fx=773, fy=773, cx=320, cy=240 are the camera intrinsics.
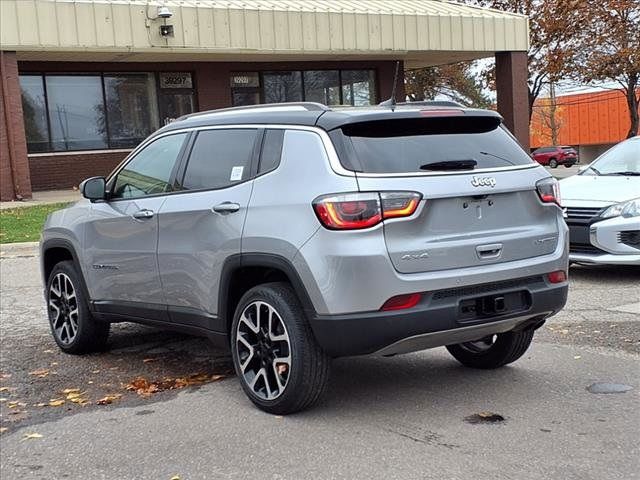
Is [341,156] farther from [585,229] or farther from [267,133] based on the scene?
[585,229]

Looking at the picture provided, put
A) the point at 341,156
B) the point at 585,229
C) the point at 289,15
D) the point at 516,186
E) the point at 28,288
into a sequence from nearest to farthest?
the point at 341,156 < the point at 516,186 < the point at 585,229 < the point at 28,288 < the point at 289,15

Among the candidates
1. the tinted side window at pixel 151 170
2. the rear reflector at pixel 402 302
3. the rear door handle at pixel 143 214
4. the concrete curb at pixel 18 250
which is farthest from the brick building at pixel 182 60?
the rear reflector at pixel 402 302

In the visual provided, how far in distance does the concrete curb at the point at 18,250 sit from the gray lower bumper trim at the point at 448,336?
32.1 feet

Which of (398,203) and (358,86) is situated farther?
(358,86)

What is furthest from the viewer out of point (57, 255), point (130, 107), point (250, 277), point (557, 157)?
point (557, 157)

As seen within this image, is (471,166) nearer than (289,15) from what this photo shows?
Yes

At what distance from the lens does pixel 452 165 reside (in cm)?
446

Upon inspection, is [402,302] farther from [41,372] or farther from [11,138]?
[11,138]

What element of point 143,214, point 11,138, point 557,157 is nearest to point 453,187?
point 143,214

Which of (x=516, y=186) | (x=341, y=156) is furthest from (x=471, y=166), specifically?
(x=341, y=156)

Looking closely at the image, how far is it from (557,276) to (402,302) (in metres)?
1.18

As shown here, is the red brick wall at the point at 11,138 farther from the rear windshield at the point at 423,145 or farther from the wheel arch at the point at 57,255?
the rear windshield at the point at 423,145

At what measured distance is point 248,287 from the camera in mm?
4883

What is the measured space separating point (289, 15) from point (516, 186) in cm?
1821
